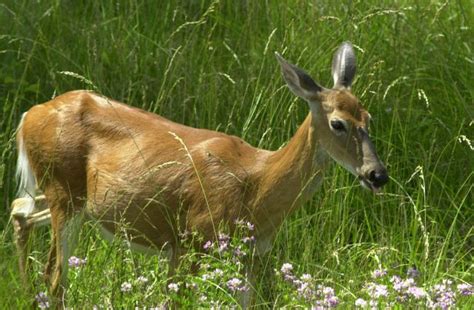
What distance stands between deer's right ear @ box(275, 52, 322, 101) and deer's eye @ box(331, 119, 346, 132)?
0.21 m

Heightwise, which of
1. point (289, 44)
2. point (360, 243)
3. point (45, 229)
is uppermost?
point (289, 44)

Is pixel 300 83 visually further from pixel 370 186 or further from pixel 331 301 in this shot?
pixel 331 301

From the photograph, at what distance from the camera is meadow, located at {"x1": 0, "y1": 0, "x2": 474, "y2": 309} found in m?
6.66

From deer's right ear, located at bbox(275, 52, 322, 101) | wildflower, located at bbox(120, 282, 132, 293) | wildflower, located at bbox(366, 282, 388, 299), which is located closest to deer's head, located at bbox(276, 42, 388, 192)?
deer's right ear, located at bbox(275, 52, 322, 101)

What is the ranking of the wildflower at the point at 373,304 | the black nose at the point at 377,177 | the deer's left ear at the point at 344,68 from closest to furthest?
1. the wildflower at the point at 373,304
2. the black nose at the point at 377,177
3. the deer's left ear at the point at 344,68

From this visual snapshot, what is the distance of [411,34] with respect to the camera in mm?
7895

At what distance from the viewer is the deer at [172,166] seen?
629cm

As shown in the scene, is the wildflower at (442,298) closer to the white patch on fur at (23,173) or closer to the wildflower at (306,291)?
the wildflower at (306,291)

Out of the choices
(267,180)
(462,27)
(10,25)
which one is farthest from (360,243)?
(10,25)

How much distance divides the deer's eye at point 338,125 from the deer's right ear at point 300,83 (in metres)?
0.21

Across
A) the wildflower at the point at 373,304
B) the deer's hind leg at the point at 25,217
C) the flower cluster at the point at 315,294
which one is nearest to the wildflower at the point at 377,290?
the wildflower at the point at 373,304

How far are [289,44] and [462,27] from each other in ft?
3.64

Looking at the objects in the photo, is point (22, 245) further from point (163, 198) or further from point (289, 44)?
point (289, 44)

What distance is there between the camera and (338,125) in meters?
6.25
